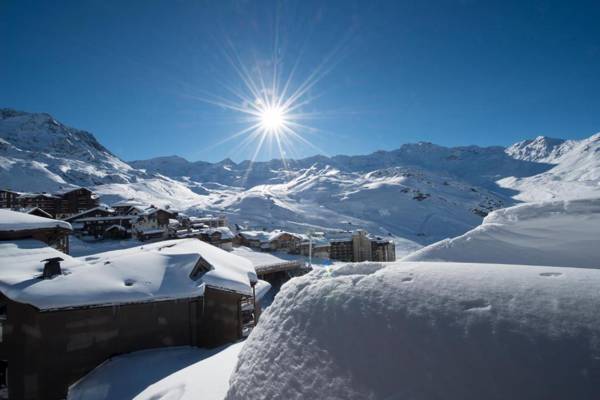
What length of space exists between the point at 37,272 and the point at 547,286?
14.6 meters

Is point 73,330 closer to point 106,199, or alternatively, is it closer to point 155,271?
point 155,271

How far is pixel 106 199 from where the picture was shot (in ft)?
275

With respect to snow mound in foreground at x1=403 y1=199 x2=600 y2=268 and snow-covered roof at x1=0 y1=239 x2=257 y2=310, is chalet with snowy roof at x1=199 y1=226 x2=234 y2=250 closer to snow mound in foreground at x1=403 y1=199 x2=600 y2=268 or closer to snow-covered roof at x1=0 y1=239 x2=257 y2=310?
snow-covered roof at x1=0 y1=239 x2=257 y2=310

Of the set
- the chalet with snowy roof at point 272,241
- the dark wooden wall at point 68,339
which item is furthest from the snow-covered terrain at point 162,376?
the chalet with snowy roof at point 272,241

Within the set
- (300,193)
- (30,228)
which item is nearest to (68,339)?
(30,228)

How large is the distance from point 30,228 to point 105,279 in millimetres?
7306

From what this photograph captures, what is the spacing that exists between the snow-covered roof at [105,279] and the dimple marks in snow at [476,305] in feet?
36.5

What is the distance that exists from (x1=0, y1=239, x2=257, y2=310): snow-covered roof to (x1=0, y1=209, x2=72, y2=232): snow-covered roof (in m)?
0.76

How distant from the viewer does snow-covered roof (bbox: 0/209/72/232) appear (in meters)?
13.9

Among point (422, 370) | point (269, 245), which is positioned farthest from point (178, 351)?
point (269, 245)

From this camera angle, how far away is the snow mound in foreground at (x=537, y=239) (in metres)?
3.90

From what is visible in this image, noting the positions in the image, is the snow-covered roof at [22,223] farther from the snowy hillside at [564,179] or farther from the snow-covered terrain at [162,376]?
the snowy hillside at [564,179]

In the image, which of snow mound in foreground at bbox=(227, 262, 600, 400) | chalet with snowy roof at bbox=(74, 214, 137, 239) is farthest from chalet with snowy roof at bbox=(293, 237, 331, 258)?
snow mound in foreground at bbox=(227, 262, 600, 400)

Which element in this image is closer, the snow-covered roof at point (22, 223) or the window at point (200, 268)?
the window at point (200, 268)
